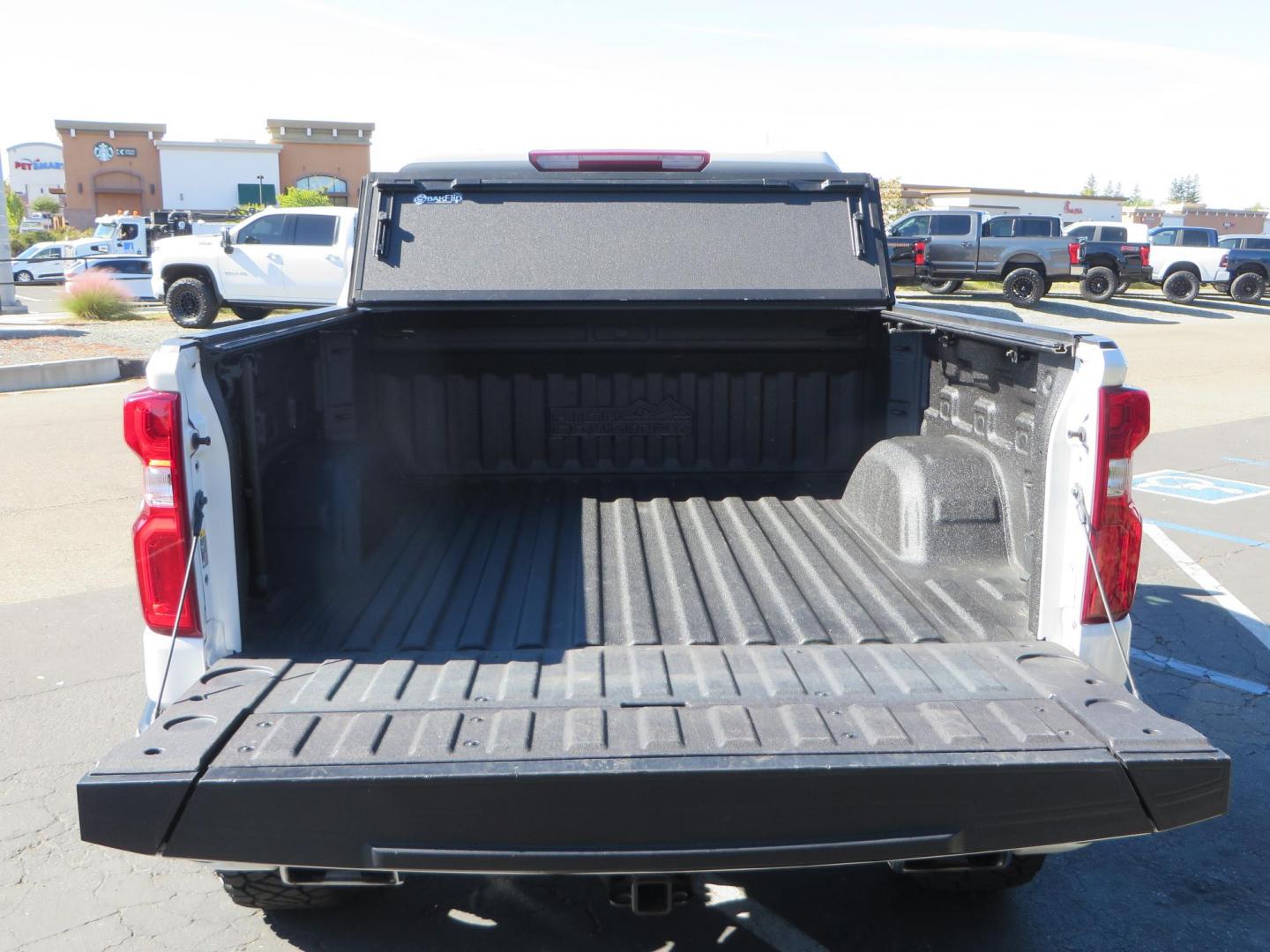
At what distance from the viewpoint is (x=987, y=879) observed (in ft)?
10.2

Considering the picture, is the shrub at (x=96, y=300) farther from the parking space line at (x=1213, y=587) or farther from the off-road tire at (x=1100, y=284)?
the off-road tire at (x=1100, y=284)

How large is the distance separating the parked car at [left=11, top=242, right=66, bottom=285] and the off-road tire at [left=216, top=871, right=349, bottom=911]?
3212 centimetres

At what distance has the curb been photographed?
13.1 metres

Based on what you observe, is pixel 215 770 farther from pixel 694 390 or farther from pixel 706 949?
pixel 694 390

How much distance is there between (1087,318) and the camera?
23953 mm

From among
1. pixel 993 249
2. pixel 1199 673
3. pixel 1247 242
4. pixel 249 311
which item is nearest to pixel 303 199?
pixel 249 311

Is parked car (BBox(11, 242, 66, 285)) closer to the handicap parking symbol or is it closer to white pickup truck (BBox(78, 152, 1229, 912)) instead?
the handicap parking symbol

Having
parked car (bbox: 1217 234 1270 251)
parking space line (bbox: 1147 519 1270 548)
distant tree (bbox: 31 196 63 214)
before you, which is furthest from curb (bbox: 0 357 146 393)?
distant tree (bbox: 31 196 63 214)

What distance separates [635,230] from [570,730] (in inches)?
103

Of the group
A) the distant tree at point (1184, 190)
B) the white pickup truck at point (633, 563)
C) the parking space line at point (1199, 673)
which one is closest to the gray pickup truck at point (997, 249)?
the parking space line at point (1199, 673)

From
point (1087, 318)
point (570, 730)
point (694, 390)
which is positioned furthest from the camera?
point (1087, 318)

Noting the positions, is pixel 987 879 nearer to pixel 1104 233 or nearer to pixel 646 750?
pixel 646 750

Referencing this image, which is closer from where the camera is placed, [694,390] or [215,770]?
[215,770]

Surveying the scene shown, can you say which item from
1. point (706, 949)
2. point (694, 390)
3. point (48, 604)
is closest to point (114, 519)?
point (48, 604)
